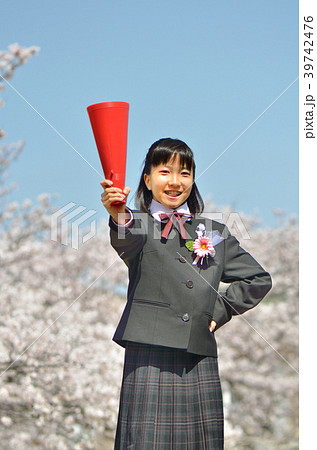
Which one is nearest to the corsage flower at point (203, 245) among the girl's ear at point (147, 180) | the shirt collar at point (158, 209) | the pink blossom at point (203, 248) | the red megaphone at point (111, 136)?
the pink blossom at point (203, 248)

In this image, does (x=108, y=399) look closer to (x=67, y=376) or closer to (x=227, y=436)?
(x=67, y=376)

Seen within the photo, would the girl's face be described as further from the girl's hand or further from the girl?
the girl's hand

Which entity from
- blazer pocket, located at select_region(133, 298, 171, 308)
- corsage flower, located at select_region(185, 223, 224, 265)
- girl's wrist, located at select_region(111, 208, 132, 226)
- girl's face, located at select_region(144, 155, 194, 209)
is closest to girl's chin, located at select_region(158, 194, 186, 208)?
girl's face, located at select_region(144, 155, 194, 209)

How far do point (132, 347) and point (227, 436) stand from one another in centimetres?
447

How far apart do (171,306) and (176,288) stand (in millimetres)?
60

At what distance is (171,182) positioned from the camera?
1.81m

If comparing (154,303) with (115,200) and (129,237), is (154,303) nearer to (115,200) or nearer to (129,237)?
(129,237)

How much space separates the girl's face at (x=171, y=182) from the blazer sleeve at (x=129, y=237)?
0.44 feet

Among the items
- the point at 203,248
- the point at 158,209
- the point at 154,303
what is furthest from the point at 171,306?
the point at 158,209
